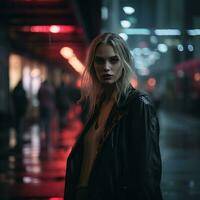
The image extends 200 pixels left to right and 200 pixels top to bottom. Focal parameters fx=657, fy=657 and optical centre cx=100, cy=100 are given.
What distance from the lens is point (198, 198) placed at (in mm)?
8648

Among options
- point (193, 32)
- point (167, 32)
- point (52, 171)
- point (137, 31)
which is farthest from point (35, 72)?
point (193, 32)

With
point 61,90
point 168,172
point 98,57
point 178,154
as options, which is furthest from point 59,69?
point 98,57

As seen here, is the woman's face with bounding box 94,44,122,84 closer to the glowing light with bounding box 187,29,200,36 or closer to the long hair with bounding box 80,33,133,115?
the long hair with bounding box 80,33,133,115

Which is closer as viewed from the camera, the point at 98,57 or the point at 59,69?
the point at 98,57

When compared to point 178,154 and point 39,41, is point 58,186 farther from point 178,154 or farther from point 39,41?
point 39,41

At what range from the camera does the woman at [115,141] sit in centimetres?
284

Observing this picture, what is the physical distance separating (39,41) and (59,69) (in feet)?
71.7

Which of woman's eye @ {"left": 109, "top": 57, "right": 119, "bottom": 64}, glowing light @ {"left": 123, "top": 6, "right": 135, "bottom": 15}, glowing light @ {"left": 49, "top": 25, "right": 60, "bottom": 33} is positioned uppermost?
glowing light @ {"left": 49, "top": 25, "right": 60, "bottom": 33}

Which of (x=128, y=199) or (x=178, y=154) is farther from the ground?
(x=128, y=199)

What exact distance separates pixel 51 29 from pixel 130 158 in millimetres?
19461

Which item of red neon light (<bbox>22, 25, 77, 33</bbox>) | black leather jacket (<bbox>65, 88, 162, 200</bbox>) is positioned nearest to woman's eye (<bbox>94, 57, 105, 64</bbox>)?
black leather jacket (<bbox>65, 88, 162, 200</bbox>)

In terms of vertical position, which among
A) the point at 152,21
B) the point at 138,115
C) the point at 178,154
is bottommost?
the point at 178,154

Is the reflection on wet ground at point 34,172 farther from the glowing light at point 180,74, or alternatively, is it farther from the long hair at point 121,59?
the glowing light at point 180,74

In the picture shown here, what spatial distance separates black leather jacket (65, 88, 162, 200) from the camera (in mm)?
2824
